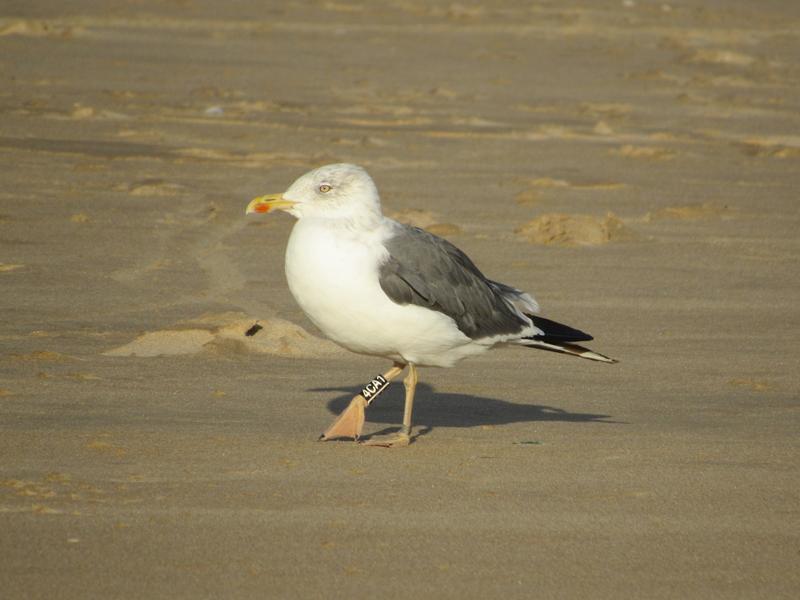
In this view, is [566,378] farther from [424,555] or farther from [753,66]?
[753,66]

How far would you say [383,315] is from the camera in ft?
19.9

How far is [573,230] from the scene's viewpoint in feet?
37.0

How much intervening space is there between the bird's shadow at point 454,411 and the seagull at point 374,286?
43 centimetres

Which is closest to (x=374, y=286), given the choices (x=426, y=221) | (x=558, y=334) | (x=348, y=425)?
(x=348, y=425)

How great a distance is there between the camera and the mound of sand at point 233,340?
785 centimetres

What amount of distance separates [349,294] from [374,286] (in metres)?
0.12

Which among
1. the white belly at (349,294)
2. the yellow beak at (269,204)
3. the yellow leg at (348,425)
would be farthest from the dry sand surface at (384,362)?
the yellow beak at (269,204)

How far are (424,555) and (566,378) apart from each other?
10.6ft

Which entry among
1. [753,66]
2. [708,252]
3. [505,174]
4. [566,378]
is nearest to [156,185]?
[505,174]

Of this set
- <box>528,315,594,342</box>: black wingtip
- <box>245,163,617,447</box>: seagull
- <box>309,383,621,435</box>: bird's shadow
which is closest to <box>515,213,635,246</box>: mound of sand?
<box>309,383,621,435</box>: bird's shadow

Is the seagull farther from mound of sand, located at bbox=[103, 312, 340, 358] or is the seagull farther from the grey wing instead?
mound of sand, located at bbox=[103, 312, 340, 358]

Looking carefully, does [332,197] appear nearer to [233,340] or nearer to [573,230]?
[233,340]

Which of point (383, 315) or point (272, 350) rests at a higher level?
point (383, 315)

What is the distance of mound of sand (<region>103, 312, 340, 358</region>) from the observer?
7.85 metres
